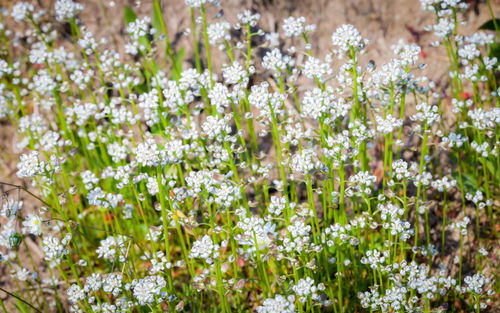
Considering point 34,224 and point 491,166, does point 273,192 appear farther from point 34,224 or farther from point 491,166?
point 34,224

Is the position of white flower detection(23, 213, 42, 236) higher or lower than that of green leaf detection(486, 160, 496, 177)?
lower

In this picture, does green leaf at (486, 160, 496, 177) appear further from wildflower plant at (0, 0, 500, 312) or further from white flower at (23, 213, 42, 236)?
white flower at (23, 213, 42, 236)

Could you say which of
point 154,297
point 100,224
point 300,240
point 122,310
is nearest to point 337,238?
point 300,240

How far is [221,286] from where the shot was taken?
2.43m

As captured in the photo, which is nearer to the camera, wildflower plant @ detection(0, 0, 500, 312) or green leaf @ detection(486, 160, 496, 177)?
wildflower plant @ detection(0, 0, 500, 312)

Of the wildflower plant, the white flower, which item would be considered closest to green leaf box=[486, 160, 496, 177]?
the wildflower plant

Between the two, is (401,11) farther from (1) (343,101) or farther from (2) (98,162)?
(2) (98,162)

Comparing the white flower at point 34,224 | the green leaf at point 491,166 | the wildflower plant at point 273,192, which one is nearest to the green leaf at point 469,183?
the wildflower plant at point 273,192

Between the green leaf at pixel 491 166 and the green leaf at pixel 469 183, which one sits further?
the green leaf at pixel 469 183

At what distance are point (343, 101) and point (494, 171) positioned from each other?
136 cm

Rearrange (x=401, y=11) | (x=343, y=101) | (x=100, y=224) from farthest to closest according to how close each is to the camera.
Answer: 1. (x=401, y=11)
2. (x=100, y=224)
3. (x=343, y=101)

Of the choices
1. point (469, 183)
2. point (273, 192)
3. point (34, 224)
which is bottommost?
point (34, 224)

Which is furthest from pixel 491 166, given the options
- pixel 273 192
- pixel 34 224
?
pixel 34 224

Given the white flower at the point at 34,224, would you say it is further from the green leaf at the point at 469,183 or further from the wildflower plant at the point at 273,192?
the green leaf at the point at 469,183
